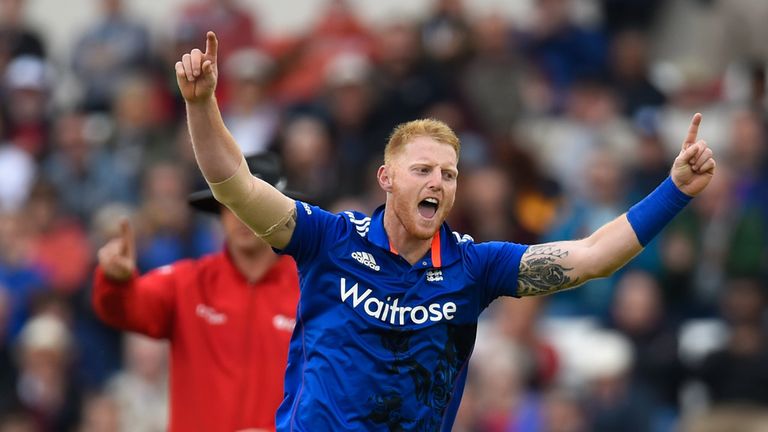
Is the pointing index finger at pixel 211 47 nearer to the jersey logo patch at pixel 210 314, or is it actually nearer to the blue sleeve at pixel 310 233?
the blue sleeve at pixel 310 233

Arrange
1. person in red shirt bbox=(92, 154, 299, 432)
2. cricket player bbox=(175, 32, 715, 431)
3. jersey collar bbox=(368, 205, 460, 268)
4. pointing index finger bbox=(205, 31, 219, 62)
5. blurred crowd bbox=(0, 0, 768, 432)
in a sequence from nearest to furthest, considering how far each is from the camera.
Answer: pointing index finger bbox=(205, 31, 219, 62) → cricket player bbox=(175, 32, 715, 431) → jersey collar bbox=(368, 205, 460, 268) → person in red shirt bbox=(92, 154, 299, 432) → blurred crowd bbox=(0, 0, 768, 432)

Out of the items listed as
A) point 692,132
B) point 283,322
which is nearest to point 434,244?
point 692,132

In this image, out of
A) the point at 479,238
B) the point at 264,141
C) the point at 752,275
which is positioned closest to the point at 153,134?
the point at 264,141

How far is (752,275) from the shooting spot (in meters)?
12.8

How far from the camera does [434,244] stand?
6.75 meters

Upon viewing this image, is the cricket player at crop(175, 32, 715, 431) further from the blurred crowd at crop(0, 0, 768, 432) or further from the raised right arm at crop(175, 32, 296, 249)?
the blurred crowd at crop(0, 0, 768, 432)

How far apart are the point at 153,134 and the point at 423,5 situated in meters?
3.76

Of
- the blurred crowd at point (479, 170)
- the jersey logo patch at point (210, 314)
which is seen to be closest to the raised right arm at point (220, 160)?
the jersey logo patch at point (210, 314)

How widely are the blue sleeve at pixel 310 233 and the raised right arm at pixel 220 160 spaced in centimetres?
3

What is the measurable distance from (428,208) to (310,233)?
0.49 metres

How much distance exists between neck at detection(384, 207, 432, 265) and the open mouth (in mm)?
118

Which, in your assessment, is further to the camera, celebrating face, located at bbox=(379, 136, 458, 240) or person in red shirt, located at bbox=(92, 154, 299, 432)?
person in red shirt, located at bbox=(92, 154, 299, 432)

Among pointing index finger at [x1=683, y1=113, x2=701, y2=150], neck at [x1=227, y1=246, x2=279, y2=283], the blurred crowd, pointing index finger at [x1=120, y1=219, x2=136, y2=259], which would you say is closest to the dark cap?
neck at [x1=227, y1=246, x2=279, y2=283]

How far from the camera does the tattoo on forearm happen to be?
6.72 m
